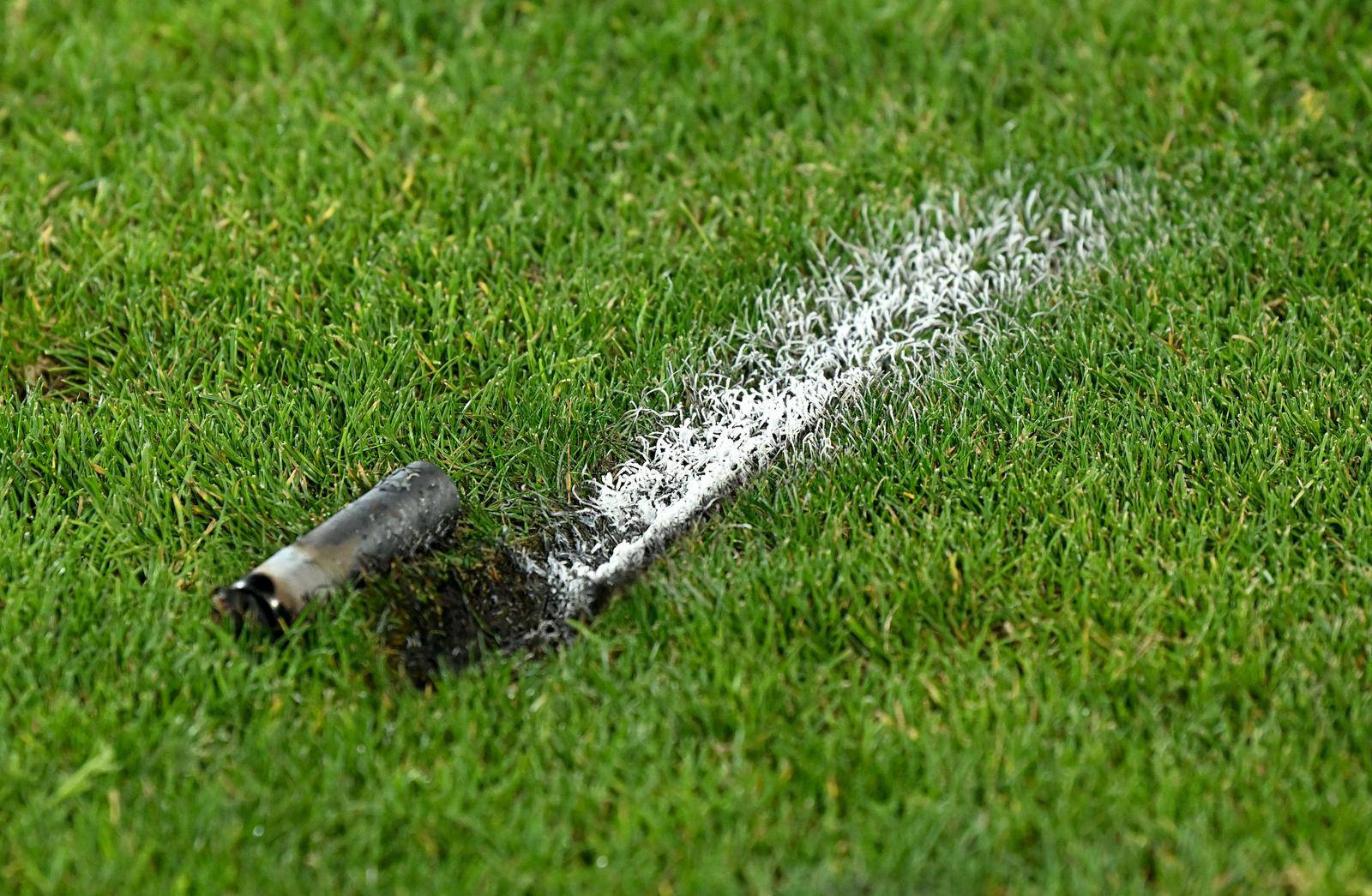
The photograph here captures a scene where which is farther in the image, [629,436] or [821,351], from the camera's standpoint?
[821,351]

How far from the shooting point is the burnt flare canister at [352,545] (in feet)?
8.02

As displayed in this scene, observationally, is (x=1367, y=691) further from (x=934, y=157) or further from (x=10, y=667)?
(x=10, y=667)

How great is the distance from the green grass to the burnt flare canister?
69 millimetres

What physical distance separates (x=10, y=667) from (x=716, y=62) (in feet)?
8.39

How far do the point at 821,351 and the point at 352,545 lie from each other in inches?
46.4

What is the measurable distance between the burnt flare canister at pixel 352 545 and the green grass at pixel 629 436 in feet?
0.23

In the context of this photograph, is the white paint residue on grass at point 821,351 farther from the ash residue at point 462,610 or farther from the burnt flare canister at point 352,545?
the burnt flare canister at point 352,545

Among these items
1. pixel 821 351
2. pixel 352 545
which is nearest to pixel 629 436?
pixel 821 351

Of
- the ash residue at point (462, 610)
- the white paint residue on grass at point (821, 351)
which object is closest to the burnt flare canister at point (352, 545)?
the ash residue at point (462, 610)

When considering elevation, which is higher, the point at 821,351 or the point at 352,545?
the point at 352,545

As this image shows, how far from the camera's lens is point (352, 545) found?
2518 millimetres

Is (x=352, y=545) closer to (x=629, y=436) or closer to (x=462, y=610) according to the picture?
(x=462, y=610)

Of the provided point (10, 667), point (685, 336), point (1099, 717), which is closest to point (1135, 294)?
point (685, 336)

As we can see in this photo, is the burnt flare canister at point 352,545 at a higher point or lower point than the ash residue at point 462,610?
higher
